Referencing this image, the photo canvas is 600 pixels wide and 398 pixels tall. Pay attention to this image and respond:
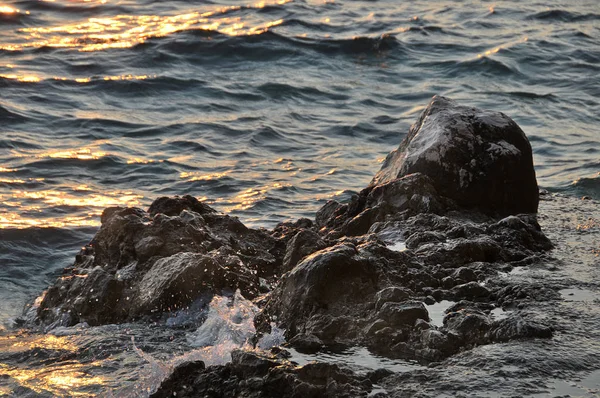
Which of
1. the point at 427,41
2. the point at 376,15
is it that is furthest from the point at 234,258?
the point at 376,15

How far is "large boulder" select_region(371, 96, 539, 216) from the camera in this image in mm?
6094

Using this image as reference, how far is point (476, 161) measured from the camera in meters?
6.10

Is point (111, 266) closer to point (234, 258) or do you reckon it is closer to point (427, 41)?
point (234, 258)

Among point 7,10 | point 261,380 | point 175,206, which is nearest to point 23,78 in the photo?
point 7,10

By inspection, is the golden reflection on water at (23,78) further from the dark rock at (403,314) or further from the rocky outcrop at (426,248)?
the dark rock at (403,314)

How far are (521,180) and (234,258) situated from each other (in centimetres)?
213

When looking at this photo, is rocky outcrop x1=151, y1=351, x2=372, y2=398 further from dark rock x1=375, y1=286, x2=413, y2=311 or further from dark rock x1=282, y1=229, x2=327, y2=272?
dark rock x1=282, y1=229, x2=327, y2=272

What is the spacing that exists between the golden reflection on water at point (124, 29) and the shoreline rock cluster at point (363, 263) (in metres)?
7.51

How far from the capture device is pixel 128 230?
555cm

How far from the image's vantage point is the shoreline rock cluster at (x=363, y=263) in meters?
4.04

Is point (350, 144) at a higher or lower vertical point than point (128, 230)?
lower

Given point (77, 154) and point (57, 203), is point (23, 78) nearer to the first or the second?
point (77, 154)

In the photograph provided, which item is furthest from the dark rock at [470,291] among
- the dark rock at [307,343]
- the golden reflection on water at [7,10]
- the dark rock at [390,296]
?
the golden reflection on water at [7,10]

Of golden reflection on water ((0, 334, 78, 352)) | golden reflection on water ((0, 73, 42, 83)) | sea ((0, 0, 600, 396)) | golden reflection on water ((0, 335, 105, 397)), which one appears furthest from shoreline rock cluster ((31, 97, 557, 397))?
golden reflection on water ((0, 73, 42, 83))
